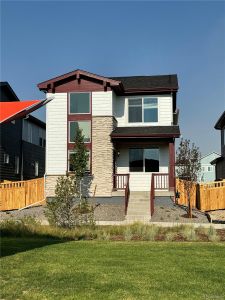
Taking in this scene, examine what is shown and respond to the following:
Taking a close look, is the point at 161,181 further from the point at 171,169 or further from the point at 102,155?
the point at 102,155

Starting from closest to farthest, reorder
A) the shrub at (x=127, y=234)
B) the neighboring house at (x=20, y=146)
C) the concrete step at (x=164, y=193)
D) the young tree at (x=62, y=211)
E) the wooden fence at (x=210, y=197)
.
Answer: the shrub at (x=127, y=234) → the young tree at (x=62, y=211) → the wooden fence at (x=210, y=197) → the concrete step at (x=164, y=193) → the neighboring house at (x=20, y=146)

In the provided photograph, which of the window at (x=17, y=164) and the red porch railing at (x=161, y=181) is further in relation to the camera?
the window at (x=17, y=164)

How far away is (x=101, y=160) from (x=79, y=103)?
12.2 ft

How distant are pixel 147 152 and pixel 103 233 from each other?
44.0ft

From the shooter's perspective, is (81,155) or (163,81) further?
(163,81)

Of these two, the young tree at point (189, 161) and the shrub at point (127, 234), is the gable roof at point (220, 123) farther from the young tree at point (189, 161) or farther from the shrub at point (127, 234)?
the shrub at point (127, 234)

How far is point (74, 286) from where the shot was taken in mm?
6160

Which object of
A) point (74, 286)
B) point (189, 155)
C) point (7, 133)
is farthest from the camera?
point (7, 133)

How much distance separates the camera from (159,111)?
26141 mm

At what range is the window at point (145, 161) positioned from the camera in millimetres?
25531

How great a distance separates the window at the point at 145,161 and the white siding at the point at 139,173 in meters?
0.25

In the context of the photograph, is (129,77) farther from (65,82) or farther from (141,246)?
(141,246)

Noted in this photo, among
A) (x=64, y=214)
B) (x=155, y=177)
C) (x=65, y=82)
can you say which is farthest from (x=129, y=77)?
(x=64, y=214)

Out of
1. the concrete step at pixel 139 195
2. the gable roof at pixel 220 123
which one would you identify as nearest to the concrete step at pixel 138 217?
the concrete step at pixel 139 195
